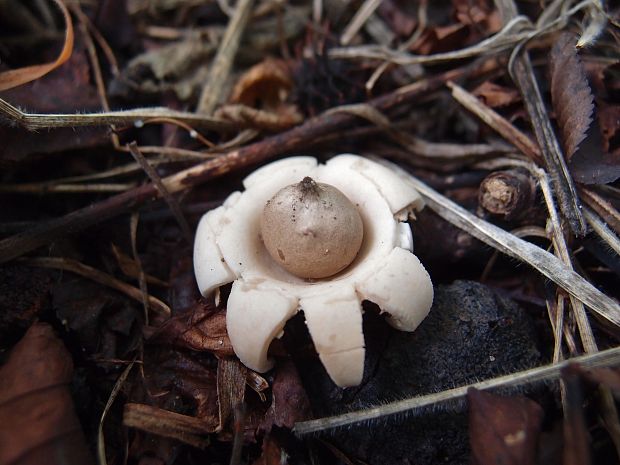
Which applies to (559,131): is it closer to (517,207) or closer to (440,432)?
(517,207)

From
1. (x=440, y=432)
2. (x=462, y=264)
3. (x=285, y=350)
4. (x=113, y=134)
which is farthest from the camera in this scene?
(x=113, y=134)

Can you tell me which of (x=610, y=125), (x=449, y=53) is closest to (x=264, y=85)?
(x=449, y=53)

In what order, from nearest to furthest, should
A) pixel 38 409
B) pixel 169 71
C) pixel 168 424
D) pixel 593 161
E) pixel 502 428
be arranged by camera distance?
pixel 502 428 < pixel 38 409 < pixel 168 424 < pixel 593 161 < pixel 169 71

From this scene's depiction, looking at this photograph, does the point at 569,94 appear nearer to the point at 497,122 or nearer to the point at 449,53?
the point at 497,122

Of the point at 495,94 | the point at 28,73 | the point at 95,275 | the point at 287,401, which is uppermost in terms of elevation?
the point at 28,73

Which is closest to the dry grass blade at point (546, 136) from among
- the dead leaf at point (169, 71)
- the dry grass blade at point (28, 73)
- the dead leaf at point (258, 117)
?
the dead leaf at point (258, 117)

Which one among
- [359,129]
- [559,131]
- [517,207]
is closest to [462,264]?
[517,207]

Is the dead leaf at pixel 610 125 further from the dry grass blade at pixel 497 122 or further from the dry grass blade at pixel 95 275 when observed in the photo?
the dry grass blade at pixel 95 275
